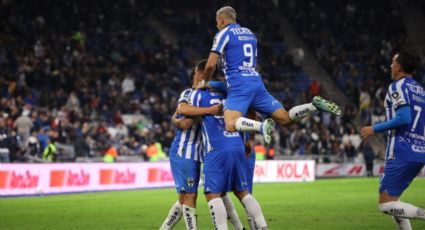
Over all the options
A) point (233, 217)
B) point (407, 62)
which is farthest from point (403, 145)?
point (233, 217)

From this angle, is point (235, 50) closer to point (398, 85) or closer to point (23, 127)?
point (398, 85)

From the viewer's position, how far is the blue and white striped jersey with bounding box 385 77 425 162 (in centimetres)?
1097

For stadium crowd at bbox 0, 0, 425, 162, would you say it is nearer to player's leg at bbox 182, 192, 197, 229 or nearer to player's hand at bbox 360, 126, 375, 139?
player's leg at bbox 182, 192, 197, 229

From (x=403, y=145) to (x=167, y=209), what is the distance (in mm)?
9535

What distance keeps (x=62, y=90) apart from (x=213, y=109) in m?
23.8

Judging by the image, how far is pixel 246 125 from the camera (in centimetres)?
1093

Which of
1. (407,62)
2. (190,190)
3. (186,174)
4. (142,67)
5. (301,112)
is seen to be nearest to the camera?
(407,62)

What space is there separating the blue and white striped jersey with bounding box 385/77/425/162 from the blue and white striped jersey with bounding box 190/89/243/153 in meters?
2.06

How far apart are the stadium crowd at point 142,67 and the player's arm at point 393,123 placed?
18809 mm

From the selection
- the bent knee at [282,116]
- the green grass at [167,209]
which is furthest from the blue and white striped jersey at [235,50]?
the green grass at [167,209]

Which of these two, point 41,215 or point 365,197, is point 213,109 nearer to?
point 41,215

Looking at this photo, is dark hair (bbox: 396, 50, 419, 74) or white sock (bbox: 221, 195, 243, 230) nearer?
dark hair (bbox: 396, 50, 419, 74)

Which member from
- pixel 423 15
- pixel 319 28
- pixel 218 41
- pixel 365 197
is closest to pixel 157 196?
pixel 365 197

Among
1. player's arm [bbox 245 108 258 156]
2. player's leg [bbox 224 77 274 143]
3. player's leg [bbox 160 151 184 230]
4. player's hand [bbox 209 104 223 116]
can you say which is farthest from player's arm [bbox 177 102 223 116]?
player's leg [bbox 160 151 184 230]
